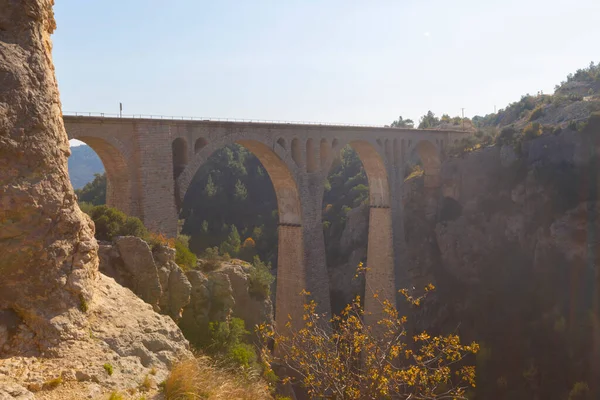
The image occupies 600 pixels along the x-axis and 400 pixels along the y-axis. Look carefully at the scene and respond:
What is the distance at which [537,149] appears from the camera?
3019 centimetres

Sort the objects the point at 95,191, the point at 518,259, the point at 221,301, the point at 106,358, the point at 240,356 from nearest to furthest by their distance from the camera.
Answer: the point at 106,358
the point at 240,356
the point at 221,301
the point at 518,259
the point at 95,191

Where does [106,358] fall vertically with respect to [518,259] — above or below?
above

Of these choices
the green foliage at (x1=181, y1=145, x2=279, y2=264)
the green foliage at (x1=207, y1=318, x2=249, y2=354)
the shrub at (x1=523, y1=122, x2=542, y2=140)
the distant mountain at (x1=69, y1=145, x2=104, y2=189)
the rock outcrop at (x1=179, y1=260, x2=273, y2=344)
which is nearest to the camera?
the green foliage at (x1=207, y1=318, x2=249, y2=354)

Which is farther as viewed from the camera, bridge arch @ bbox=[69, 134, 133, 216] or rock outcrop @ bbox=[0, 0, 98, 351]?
bridge arch @ bbox=[69, 134, 133, 216]

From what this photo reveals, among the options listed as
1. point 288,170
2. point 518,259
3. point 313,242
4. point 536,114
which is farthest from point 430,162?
point 288,170

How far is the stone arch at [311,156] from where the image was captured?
2050cm

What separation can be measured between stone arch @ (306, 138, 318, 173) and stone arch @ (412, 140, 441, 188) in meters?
14.2

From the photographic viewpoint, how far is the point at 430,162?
112ft

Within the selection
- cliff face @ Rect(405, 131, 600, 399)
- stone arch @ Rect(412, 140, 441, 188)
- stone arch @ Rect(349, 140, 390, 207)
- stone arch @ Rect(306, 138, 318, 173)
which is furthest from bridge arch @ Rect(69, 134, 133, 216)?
stone arch @ Rect(412, 140, 441, 188)

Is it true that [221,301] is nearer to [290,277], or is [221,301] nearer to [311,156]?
[290,277]

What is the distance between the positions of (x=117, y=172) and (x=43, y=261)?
8.13m

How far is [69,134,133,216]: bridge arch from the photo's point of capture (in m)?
12.9

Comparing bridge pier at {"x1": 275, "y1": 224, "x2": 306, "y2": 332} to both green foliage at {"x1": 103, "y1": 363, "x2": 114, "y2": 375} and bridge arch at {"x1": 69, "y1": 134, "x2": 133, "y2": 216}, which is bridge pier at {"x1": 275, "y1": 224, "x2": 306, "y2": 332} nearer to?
bridge arch at {"x1": 69, "y1": 134, "x2": 133, "y2": 216}

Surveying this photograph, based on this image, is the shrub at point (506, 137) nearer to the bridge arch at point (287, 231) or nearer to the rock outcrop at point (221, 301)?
the bridge arch at point (287, 231)
